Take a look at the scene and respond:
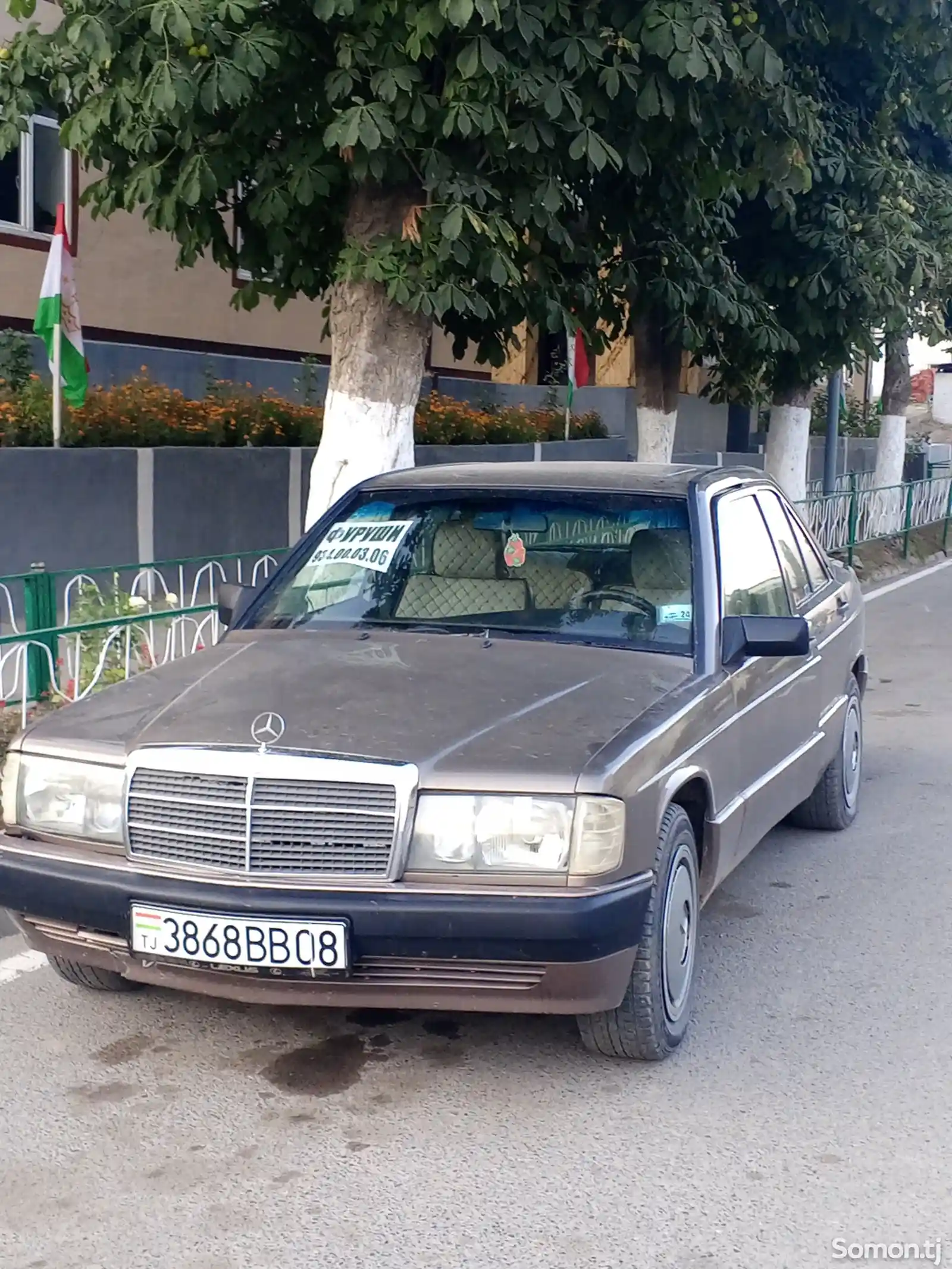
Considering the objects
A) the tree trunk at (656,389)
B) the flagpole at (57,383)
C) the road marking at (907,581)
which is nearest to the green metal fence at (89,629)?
the flagpole at (57,383)

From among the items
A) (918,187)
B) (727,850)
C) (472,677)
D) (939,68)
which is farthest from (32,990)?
(918,187)

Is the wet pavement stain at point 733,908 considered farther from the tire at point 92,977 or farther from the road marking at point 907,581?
the road marking at point 907,581

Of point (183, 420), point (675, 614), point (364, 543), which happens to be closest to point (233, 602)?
point (364, 543)

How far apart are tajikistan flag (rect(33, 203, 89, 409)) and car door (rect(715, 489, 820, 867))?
6633mm

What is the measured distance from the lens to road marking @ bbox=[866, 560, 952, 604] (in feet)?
57.3

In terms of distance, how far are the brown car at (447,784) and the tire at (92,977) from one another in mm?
13

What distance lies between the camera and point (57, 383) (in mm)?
10641

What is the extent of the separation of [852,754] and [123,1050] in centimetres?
397

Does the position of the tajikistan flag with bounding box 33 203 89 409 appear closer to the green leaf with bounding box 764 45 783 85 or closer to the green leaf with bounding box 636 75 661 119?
the green leaf with bounding box 636 75 661 119

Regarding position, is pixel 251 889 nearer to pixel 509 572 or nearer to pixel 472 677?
pixel 472 677

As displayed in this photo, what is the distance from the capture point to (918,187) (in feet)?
47.1

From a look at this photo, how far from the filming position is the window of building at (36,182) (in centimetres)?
1462

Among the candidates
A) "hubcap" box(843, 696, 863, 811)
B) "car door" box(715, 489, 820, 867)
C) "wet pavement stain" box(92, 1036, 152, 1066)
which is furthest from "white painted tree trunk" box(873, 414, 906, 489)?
"wet pavement stain" box(92, 1036, 152, 1066)

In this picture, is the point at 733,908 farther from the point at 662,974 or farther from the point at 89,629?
the point at 89,629
